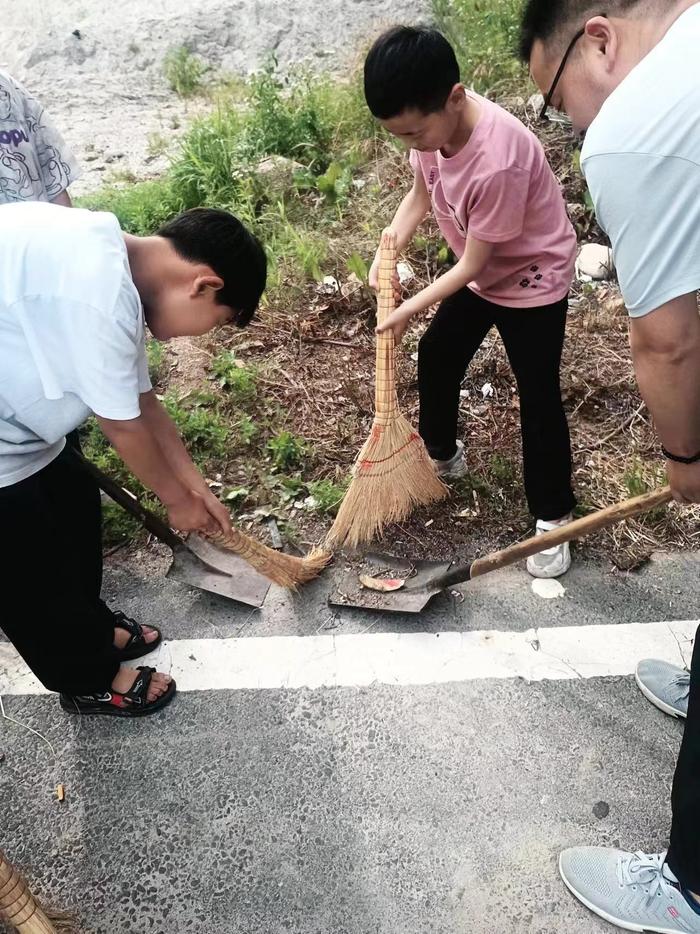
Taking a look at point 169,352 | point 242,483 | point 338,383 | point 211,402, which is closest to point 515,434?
point 338,383

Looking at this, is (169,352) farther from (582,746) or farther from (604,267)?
(582,746)

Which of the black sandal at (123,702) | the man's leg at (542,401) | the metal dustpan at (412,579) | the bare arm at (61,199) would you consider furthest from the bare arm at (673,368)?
the bare arm at (61,199)

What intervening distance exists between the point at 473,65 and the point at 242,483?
3.89 meters

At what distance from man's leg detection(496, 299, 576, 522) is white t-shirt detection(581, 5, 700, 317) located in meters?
1.08

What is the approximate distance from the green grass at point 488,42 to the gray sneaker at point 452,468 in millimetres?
3308

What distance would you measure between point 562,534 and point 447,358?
2.83 feet

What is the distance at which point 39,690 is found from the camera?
94.5 inches

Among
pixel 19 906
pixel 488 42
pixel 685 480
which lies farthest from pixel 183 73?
pixel 19 906

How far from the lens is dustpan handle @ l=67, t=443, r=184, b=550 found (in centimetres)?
246

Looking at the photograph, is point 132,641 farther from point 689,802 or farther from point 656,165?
point 656,165

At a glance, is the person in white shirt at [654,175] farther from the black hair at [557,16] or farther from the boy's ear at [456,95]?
the boy's ear at [456,95]

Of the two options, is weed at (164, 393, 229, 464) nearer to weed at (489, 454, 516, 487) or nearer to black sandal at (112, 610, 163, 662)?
black sandal at (112, 610, 163, 662)

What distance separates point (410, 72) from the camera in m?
1.83

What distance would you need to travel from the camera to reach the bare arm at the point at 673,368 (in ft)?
3.97
